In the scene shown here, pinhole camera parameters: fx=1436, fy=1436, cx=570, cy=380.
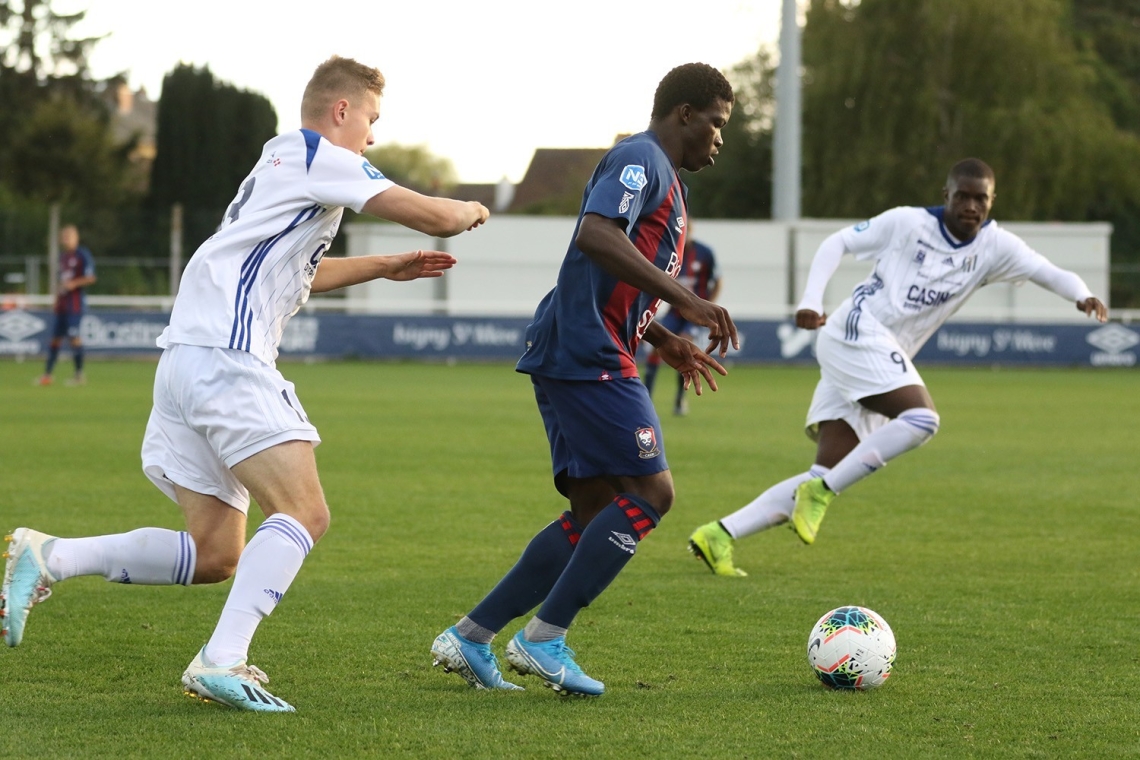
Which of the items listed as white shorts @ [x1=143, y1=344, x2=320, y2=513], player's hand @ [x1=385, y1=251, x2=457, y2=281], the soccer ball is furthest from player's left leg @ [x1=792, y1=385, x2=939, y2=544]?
white shorts @ [x1=143, y1=344, x2=320, y2=513]

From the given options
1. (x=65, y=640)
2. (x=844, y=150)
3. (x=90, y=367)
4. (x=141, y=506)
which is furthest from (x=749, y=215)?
(x=65, y=640)

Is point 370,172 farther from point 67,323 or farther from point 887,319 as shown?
point 67,323

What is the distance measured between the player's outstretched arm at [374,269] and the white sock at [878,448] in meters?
2.94

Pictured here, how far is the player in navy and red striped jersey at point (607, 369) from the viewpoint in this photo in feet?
14.7

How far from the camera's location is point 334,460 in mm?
11859

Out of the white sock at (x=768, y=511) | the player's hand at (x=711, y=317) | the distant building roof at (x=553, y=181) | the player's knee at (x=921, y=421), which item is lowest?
the white sock at (x=768, y=511)

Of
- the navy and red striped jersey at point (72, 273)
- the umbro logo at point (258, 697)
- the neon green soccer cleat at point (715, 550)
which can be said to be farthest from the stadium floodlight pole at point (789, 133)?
the umbro logo at point (258, 697)

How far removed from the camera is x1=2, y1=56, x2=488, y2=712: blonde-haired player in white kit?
14.1 ft

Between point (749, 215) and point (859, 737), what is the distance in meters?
48.9

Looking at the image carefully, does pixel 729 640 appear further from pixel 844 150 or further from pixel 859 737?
pixel 844 150

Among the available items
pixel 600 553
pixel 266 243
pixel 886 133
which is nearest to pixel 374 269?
pixel 266 243

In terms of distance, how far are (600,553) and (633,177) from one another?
47.0 inches

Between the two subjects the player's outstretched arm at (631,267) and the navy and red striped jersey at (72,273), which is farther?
the navy and red striped jersey at (72,273)

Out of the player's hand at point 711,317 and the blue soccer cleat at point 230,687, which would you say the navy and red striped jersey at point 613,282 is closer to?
the player's hand at point 711,317
